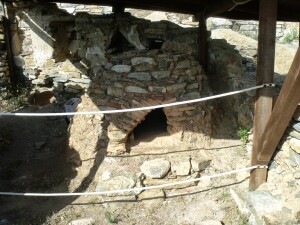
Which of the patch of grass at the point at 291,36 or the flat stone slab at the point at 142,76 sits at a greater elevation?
the patch of grass at the point at 291,36

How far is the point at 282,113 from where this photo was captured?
3.59 meters

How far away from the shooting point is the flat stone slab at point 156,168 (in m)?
4.97

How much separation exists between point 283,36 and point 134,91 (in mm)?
7565

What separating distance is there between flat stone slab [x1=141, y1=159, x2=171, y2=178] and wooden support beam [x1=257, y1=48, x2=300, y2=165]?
4.72 ft

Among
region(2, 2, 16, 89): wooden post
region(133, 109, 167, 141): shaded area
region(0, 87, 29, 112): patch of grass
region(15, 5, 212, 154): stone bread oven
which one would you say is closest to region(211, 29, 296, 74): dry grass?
region(15, 5, 212, 154): stone bread oven

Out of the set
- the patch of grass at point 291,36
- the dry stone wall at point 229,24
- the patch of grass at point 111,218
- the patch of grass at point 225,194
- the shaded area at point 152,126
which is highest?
the dry stone wall at point 229,24

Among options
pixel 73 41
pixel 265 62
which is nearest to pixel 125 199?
pixel 265 62

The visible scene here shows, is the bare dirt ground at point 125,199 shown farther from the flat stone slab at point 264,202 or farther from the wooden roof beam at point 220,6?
the wooden roof beam at point 220,6

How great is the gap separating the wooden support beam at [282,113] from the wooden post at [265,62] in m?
0.10

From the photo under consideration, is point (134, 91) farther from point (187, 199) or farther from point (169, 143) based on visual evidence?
point (187, 199)

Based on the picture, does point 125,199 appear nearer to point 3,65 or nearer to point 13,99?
point 13,99

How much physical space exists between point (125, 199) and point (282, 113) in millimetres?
2534

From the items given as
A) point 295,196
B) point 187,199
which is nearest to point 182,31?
point 187,199

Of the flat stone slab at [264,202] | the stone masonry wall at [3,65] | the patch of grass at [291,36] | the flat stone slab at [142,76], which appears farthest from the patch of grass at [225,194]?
the stone masonry wall at [3,65]
